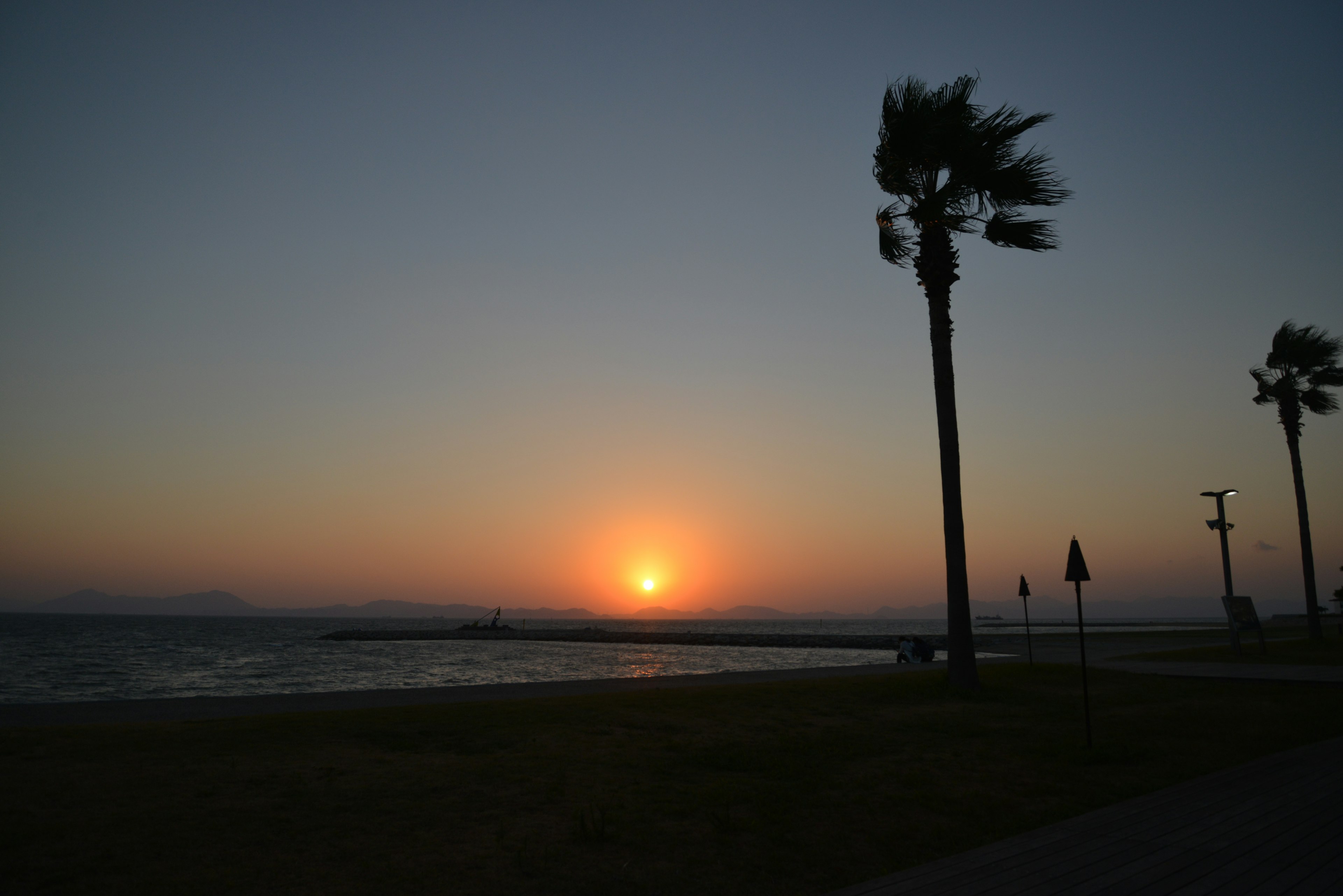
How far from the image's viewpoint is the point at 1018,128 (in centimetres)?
1741

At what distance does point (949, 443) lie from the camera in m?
17.6

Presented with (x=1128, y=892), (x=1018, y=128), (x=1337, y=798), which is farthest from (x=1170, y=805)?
(x=1018, y=128)

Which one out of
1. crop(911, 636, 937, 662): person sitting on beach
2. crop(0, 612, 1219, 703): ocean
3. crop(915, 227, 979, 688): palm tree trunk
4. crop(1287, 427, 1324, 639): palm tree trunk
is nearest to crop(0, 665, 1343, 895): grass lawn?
crop(915, 227, 979, 688): palm tree trunk

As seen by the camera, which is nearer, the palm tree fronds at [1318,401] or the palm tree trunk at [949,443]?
the palm tree trunk at [949,443]

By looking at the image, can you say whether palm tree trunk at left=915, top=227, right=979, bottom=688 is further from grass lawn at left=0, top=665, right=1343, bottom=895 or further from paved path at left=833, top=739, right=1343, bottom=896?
paved path at left=833, top=739, right=1343, bottom=896

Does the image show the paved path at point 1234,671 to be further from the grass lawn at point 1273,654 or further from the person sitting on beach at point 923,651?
the person sitting on beach at point 923,651

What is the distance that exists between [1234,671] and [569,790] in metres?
20.5

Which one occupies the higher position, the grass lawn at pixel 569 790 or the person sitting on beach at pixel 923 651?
the grass lawn at pixel 569 790

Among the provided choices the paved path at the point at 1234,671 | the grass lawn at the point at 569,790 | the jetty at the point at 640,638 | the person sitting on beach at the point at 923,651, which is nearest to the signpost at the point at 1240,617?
the paved path at the point at 1234,671

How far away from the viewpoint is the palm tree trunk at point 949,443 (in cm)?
1695

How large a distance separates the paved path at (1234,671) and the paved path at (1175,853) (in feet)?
38.4

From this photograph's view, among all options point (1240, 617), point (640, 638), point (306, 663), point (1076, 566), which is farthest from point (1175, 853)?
point (640, 638)

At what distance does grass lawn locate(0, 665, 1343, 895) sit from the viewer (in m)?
6.02

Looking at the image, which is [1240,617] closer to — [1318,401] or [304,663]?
[1318,401]
